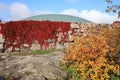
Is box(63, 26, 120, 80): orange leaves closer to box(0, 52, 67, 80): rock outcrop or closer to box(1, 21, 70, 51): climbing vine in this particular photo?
box(0, 52, 67, 80): rock outcrop

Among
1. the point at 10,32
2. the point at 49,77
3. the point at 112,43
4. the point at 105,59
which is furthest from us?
the point at 10,32

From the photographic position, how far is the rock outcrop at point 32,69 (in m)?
12.6

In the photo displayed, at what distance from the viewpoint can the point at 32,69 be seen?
42.9 ft

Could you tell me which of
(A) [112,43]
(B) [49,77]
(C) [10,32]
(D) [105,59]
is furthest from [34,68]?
(C) [10,32]

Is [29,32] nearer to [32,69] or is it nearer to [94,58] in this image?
[94,58]

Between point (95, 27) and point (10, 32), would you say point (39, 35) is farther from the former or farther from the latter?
point (95, 27)

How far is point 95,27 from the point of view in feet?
83.3

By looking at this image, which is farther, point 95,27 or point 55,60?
point 95,27

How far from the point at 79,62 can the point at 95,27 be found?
1138 cm

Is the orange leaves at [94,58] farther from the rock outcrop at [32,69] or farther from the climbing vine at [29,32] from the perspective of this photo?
the climbing vine at [29,32]

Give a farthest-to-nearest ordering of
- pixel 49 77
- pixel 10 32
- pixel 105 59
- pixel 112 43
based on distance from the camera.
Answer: pixel 10 32
pixel 112 43
pixel 105 59
pixel 49 77

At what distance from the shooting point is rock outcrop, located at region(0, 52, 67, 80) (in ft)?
41.5

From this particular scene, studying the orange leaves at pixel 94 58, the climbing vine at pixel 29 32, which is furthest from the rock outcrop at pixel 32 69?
the climbing vine at pixel 29 32

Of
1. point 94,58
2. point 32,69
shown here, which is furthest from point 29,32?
point 32,69
